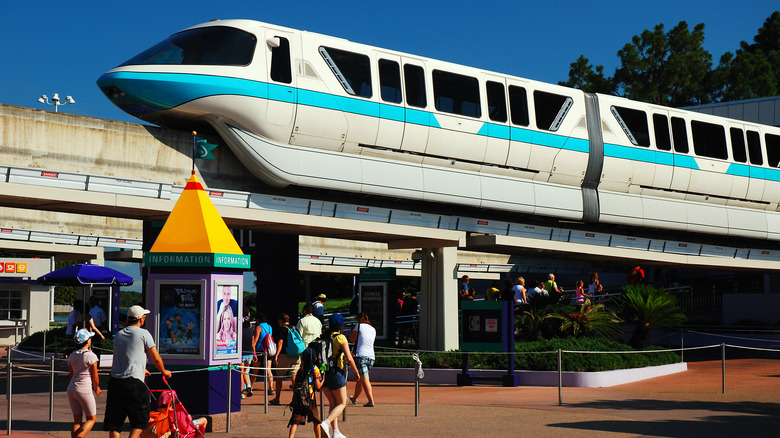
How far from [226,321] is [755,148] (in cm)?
2159

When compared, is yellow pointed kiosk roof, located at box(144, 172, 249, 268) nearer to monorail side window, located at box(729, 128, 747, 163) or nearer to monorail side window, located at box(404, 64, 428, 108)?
monorail side window, located at box(404, 64, 428, 108)

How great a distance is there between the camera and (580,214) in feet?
79.6

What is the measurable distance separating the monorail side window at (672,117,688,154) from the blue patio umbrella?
16675 mm

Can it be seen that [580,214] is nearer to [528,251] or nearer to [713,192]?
[528,251]

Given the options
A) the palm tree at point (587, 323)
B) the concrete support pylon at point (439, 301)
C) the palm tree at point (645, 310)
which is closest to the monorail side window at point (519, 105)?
the concrete support pylon at point (439, 301)

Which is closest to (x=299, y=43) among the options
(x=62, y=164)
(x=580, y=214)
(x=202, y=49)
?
(x=202, y=49)

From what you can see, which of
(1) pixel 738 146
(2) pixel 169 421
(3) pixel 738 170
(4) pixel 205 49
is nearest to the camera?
(2) pixel 169 421

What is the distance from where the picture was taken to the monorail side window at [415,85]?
20328mm

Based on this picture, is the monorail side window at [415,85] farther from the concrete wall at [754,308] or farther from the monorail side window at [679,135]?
the concrete wall at [754,308]

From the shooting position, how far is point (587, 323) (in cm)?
2088

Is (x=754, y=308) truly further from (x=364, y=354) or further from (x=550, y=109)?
(x=364, y=354)

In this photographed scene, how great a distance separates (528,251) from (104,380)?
1151 centimetres

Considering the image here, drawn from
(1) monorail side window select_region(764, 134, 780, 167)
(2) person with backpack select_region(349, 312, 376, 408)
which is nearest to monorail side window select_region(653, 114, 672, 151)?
(1) monorail side window select_region(764, 134, 780, 167)

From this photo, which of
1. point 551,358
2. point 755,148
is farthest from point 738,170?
point 551,358
